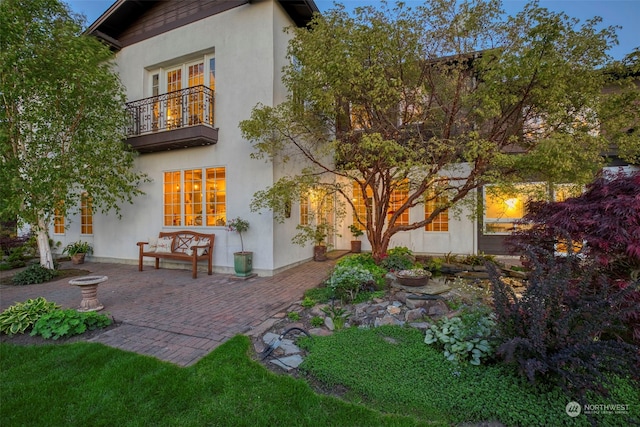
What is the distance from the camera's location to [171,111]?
7.83 m

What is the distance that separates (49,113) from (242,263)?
542 centimetres

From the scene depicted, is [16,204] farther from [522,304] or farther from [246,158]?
[522,304]

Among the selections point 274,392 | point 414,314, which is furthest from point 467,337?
point 274,392

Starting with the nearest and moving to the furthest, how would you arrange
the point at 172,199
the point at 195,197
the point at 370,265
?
the point at 370,265 → the point at 195,197 → the point at 172,199

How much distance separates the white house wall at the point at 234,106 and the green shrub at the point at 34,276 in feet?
6.38

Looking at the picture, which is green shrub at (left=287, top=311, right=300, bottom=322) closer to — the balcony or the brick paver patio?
the brick paver patio

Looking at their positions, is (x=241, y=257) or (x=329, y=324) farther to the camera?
(x=241, y=257)

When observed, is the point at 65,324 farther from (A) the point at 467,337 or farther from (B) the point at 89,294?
(A) the point at 467,337

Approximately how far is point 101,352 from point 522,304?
13.9 feet

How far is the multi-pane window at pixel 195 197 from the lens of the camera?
7344 millimetres

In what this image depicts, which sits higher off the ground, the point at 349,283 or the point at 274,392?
the point at 349,283

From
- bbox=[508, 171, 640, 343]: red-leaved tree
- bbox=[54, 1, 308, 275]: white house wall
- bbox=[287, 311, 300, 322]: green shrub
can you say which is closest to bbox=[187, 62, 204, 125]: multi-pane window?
bbox=[54, 1, 308, 275]: white house wall

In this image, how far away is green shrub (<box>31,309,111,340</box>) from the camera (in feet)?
11.5

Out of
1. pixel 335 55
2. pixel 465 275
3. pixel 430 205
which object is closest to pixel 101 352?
pixel 335 55
